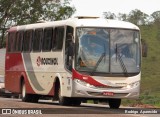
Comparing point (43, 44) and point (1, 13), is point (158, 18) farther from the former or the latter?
point (43, 44)

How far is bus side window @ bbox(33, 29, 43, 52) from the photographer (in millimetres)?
29344

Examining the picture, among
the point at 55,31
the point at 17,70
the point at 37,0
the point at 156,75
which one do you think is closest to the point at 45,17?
the point at 37,0

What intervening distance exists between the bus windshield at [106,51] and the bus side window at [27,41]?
17.3 feet

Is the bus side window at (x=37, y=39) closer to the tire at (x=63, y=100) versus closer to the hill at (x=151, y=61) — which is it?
the tire at (x=63, y=100)

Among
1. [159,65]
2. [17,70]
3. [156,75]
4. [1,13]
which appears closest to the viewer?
[17,70]

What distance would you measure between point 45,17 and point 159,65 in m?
31.7

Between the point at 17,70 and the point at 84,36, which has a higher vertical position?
the point at 84,36

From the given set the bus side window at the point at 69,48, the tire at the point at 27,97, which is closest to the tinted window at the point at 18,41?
the tire at the point at 27,97

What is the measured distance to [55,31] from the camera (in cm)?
2778

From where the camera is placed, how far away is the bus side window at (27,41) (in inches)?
1201

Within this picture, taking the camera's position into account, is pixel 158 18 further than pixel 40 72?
Yes

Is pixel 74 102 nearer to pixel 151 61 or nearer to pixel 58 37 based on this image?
pixel 58 37

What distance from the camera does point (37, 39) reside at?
2962 cm

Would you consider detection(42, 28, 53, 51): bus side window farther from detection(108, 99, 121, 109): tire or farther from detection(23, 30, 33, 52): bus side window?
detection(108, 99, 121, 109): tire
